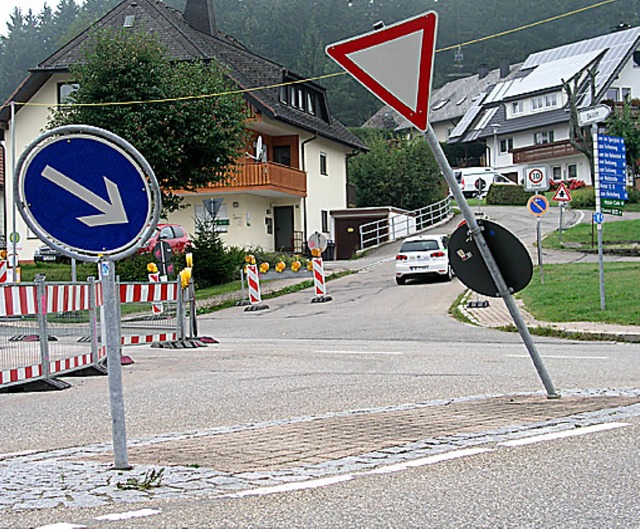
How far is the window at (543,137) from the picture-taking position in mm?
81250

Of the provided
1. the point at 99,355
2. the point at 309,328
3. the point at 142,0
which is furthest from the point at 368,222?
the point at 99,355

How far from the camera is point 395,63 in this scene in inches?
283

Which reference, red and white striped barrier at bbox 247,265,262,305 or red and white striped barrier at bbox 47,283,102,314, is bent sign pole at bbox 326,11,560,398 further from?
red and white striped barrier at bbox 247,265,262,305

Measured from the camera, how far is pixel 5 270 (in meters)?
26.0

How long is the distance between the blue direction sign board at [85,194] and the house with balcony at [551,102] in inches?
2683

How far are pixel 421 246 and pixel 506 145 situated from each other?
5757 cm

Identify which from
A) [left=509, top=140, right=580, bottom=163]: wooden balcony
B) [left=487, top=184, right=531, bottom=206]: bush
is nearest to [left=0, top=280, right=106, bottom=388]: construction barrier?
[left=487, top=184, right=531, bottom=206]: bush

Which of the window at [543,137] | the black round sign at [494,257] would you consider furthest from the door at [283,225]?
the black round sign at [494,257]

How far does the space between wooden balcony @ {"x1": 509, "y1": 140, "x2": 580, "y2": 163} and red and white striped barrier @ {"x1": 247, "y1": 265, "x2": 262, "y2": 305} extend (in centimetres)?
5171

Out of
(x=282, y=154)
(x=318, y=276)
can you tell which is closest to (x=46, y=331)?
(x=318, y=276)

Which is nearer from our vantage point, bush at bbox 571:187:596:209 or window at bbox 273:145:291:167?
window at bbox 273:145:291:167

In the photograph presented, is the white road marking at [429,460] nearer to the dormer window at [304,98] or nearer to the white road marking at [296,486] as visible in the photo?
the white road marking at [296,486]

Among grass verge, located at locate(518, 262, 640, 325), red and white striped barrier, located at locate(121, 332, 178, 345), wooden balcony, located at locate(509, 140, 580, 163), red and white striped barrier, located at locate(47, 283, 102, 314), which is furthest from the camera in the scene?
wooden balcony, located at locate(509, 140, 580, 163)

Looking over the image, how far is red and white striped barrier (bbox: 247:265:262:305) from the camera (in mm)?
28031
